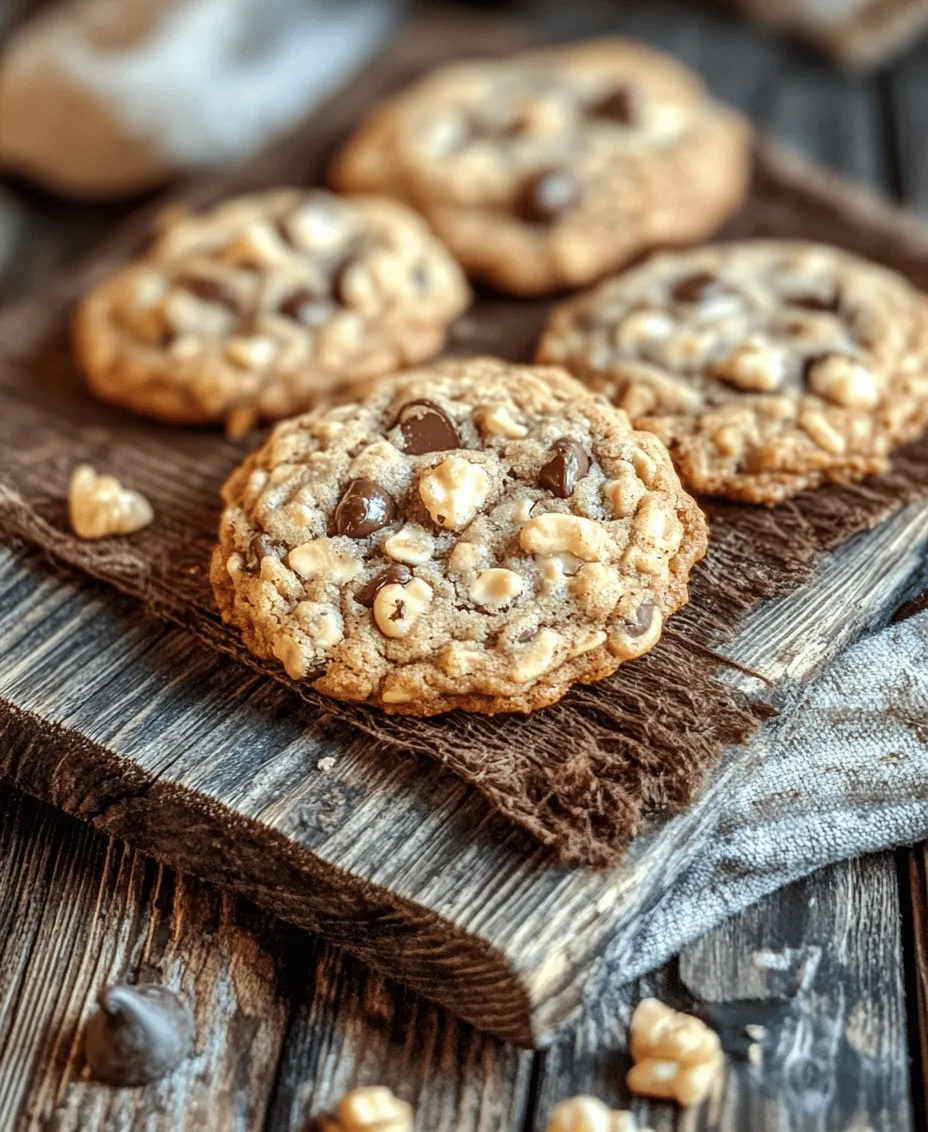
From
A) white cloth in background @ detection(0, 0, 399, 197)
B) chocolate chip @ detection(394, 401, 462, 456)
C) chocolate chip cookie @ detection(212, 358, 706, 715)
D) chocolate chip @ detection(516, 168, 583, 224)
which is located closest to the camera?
chocolate chip cookie @ detection(212, 358, 706, 715)

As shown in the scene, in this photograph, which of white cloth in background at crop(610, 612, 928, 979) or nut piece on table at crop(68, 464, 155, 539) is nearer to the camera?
white cloth in background at crop(610, 612, 928, 979)

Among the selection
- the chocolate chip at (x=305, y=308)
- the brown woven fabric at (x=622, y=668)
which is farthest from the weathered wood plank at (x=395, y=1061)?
the chocolate chip at (x=305, y=308)

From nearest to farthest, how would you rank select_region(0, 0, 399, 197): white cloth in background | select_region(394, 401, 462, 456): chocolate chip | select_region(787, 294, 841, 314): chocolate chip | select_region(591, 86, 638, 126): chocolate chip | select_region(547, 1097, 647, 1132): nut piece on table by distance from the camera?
1. select_region(547, 1097, 647, 1132): nut piece on table
2. select_region(394, 401, 462, 456): chocolate chip
3. select_region(787, 294, 841, 314): chocolate chip
4. select_region(591, 86, 638, 126): chocolate chip
5. select_region(0, 0, 399, 197): white cloth in background

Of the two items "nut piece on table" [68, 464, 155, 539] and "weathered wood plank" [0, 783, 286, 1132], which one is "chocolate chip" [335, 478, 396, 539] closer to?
"nut piece on table" [68, 464, 155, 539]

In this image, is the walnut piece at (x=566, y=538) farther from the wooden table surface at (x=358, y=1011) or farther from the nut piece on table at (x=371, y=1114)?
the nut piece on table at (x=371, y=1114)

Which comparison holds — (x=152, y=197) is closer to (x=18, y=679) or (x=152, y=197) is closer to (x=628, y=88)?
(x=628, y=88)

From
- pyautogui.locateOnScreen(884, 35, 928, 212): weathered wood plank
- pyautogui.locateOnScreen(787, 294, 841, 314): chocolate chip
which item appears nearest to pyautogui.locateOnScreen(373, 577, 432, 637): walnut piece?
pyautogui.locateOnScreen(787, 294, 841, 314): chocolate chip

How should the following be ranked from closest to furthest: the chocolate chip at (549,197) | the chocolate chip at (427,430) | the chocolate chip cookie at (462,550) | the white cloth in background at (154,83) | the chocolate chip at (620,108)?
1. the chocolate chip cookie at (462,550)
2. the chocolate chip at (427,430)
3. the chocolate chip at (549,197)
4. the chocolate chip at (620,108)
5. the white cloth in background at (154,83)
